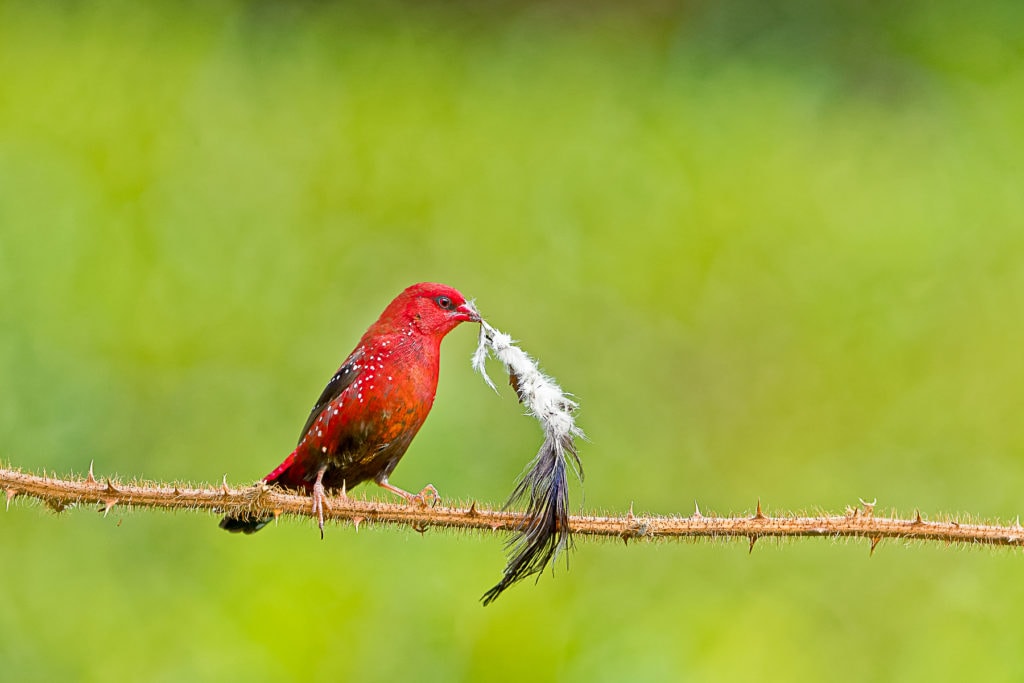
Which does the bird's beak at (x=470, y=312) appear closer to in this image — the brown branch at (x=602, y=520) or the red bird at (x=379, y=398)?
the red bird at (x=379, y=398)

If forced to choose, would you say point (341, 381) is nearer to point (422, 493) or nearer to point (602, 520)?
point (422, 493)

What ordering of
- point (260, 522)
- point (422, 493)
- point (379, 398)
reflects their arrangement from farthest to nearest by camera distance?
point (260, 522) → point (379, 398) → point (422, 493)

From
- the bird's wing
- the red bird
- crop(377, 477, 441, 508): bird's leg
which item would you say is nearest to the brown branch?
crop(377, 477, 441, 508): bird's leg

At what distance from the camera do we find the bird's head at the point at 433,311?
13.0ft

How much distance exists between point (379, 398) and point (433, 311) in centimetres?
38

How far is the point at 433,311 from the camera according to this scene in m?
3.97

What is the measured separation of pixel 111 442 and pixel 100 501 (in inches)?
122

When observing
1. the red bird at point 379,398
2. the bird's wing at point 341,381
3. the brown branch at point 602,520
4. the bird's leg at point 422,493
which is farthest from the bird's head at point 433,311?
the brown branch at point 602,520

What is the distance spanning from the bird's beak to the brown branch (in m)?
1.43

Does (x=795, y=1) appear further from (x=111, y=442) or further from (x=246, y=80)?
(x=111, y=442)

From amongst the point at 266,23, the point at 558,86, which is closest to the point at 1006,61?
the point at 558,86

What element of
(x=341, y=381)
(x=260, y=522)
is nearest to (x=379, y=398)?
(x=341, y=381)

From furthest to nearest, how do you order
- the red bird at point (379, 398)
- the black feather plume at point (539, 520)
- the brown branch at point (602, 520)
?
1. the red bird at point (379, 398)
2. the black feather plume at point (539, 520)
3. the brown branch at point (602, 520)

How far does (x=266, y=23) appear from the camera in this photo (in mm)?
6922
